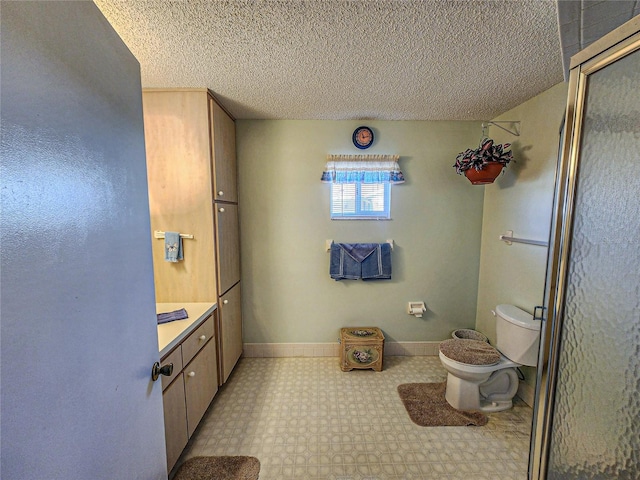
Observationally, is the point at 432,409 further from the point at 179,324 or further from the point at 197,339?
the point at 179,324

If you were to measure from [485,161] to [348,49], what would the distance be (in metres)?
1.32

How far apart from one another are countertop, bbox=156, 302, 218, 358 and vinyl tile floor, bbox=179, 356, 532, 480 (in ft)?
2.52

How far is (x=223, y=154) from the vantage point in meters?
2.04

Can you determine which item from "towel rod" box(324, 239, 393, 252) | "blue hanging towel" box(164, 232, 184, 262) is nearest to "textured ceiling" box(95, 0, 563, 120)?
"blue hanging towel" box(164, 232, 184, 262)

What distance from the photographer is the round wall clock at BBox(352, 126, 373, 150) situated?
235cm

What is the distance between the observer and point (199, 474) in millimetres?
1395

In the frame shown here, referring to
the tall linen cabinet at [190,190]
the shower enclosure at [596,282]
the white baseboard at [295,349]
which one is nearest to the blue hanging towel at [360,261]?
the white baseboard at [295,349]

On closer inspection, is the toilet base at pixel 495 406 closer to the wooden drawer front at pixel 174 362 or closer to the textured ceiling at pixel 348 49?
the wooden drawer front at pixel 174 362

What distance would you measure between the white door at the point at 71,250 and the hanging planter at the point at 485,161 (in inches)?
84.7

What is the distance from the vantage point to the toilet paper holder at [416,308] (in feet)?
8.24

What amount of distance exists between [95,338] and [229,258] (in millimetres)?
1545

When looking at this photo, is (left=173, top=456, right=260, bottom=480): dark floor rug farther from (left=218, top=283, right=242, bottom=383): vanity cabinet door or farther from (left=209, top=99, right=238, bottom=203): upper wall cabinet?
(left=209, top=99, right=238, bottom=203): upper wall cabinet

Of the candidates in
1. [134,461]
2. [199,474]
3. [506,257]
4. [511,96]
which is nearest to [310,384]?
[199,474]

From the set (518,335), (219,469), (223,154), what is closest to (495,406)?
(518,335)
